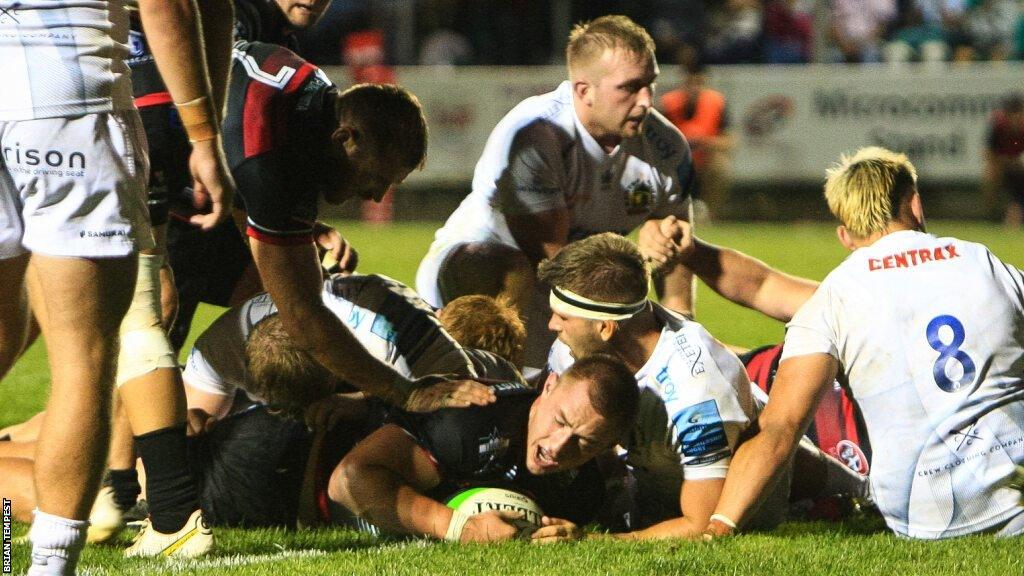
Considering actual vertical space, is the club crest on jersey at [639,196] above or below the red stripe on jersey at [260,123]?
below

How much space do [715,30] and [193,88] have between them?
15.4 m

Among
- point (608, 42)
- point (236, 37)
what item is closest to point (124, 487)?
point (236, 37)

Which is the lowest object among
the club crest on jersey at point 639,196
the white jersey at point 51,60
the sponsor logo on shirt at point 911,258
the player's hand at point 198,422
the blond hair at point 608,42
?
the player's hand at point 198,422

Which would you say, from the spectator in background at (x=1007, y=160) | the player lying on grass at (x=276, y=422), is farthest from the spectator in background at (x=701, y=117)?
the player lying on grass at (x=276, y=422)

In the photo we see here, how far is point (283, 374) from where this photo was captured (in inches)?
183

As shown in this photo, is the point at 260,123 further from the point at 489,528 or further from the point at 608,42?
the point at 608,42

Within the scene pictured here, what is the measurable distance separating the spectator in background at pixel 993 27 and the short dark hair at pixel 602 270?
1490cm

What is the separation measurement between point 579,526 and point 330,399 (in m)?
0.88

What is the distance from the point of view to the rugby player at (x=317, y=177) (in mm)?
4367

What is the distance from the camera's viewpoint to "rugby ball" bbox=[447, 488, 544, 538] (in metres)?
4.36

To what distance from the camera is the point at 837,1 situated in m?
18.5

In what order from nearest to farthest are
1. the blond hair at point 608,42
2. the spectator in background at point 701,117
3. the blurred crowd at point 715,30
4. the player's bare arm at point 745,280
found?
the player's bare arm at point 745,280
the blond hair at point 608,42
the spectator in background at point 701,117
the blurred crowd at point 715,30

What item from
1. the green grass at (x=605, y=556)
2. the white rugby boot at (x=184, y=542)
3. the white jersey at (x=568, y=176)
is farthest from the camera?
the white jersey at (x=568, y=176)

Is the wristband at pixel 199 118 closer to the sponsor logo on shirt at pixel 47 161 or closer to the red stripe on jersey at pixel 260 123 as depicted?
the sponsor logo on shirt at pixel 47 161
